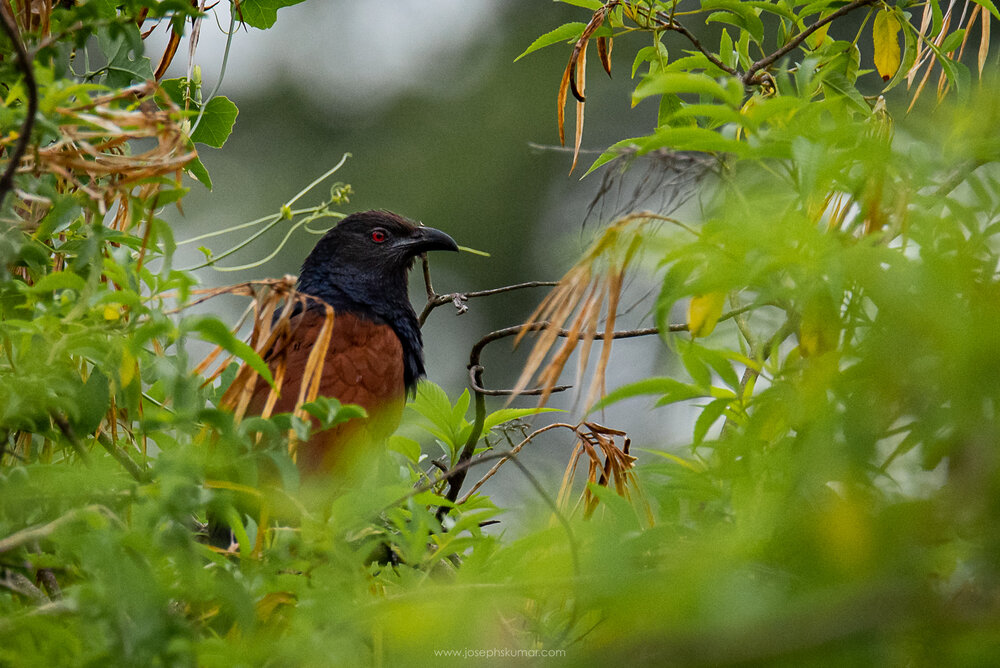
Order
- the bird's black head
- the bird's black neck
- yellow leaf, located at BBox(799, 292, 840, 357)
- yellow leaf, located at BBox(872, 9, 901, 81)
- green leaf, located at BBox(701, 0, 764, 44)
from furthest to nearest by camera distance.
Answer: the bird's black head → the bird's black neck → yellow leaf, located at BBox(872, 9, 901, 81) → green leaf, located at BBox(701, 0, 764, 44) → yellow leaf, located at BBox(799, 292, 840, 357)

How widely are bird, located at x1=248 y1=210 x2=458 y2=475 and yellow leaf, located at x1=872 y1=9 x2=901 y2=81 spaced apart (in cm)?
136

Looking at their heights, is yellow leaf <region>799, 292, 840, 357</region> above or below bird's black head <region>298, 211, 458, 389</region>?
above

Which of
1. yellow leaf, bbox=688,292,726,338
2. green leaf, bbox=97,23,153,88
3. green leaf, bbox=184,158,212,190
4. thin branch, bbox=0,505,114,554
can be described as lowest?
thin branch, bbox=0,505,114,554

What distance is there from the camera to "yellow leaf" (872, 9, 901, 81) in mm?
1779

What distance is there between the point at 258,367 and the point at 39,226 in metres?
0.62

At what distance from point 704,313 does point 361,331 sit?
7.71ft

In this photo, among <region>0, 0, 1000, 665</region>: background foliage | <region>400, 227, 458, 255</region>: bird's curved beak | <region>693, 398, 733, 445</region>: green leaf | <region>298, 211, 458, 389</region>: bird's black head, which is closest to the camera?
<region>0, 0, 1000, 665</region>: background foliage

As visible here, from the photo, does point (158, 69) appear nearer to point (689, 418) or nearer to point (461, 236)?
point (689, 418)

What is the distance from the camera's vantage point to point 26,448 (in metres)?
1.48

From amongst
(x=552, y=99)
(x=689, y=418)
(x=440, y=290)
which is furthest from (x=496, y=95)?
(x=689, y=418)

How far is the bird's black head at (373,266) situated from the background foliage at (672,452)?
2.06 m

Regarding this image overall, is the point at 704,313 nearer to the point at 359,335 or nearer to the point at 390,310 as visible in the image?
the point at 359,335

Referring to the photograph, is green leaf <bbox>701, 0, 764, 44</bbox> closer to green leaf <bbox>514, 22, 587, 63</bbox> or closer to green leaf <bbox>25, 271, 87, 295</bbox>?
green leaf <bbox>514, 22, 587, 63</bbox>

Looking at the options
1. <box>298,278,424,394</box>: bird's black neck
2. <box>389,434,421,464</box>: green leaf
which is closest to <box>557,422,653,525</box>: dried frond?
<box>389,434,421,464</box>: green leaf
